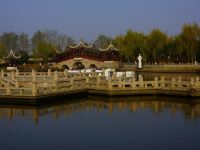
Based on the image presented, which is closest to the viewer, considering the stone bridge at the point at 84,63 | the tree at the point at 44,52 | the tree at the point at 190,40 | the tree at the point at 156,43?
the tree at the point at 190,40

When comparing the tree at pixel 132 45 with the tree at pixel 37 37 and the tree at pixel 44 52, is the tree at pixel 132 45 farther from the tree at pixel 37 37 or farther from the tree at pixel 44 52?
the tree at pixel 37 37

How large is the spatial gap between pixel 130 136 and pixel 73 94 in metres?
14.6

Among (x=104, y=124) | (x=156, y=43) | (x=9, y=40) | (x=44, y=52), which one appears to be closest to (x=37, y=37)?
(x=9, y=40)

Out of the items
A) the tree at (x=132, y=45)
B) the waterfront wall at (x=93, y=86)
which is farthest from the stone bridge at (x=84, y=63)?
the waterfront wall at (x=93, y=86)

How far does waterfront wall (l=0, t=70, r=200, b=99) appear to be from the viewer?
3228 centimetres

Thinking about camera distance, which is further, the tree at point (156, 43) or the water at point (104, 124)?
the tree at point (156, 43)

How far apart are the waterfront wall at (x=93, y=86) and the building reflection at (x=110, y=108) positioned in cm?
127

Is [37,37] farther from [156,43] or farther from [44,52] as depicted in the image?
[156,43]

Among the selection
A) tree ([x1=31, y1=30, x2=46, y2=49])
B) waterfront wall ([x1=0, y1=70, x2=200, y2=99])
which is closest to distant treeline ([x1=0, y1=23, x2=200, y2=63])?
tree ([x1=31, y1=30, x2=46, y2=49])

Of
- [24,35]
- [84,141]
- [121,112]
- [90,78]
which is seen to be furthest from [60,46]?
[84,141]

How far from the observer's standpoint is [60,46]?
5025 inches

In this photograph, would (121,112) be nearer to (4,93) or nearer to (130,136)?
(130,136)

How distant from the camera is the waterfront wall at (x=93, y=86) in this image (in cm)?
3228

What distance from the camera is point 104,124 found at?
80.8 feet
